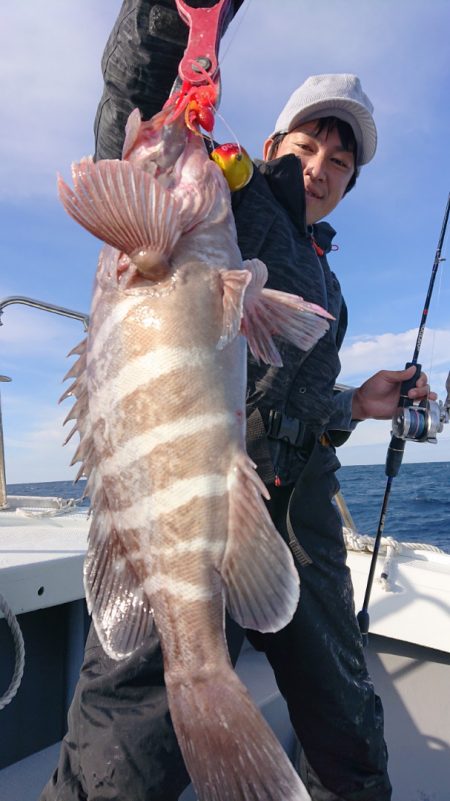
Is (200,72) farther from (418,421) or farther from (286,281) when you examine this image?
(418,421)

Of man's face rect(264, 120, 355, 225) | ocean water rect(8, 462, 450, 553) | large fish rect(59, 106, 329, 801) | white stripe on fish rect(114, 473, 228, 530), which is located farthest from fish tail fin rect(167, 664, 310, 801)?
ocean water rect(8, 462, 450, 553)

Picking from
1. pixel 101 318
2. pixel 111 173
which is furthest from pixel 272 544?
pixel 111 173

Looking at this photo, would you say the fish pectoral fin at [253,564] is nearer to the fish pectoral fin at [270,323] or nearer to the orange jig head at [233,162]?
the fish pectoral fin at [270,323]

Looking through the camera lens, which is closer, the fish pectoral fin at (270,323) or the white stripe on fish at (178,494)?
the white stripe on fish at (178,494)

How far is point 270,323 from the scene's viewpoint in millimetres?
1621

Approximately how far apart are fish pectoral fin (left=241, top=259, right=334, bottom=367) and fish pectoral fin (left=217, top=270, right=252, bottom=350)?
8 cm

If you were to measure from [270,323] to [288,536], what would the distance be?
1.06 metres

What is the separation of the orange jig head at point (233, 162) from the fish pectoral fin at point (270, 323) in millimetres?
502

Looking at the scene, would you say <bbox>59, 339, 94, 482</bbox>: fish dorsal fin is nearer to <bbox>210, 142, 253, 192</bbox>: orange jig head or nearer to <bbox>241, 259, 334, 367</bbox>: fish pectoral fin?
<bbox>241, 259, 334, 367</bbox>: fish pectoral fin

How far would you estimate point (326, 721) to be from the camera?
233cm

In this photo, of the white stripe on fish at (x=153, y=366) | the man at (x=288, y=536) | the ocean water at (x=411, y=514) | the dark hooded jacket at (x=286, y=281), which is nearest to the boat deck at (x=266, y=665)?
the man at (x=288, y=536)

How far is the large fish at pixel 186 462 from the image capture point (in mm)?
1425

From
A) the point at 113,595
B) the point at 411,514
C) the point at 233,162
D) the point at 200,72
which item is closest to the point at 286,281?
the point at 233,162

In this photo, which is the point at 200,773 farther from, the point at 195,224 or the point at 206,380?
the point at 195,224
